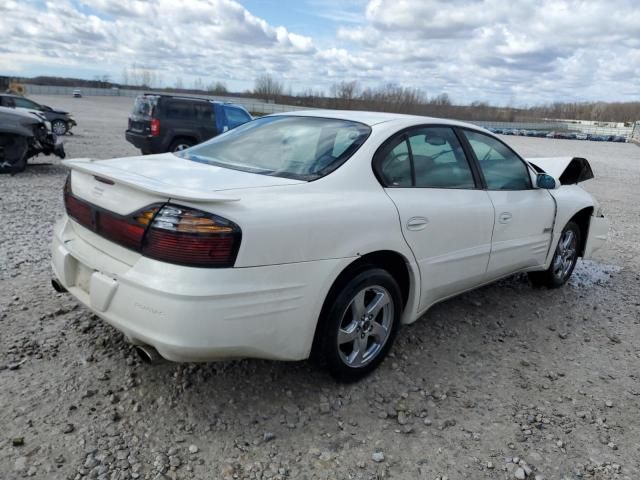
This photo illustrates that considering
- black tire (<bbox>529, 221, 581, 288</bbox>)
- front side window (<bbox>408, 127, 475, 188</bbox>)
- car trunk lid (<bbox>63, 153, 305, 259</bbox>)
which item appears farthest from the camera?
black tire (<bbox>529, 221, 581, 288</bbox>)

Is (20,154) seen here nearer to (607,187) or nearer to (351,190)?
(351,190)

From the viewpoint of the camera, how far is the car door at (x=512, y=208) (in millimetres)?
3854

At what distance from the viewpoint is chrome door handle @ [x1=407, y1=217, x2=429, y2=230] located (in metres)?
3.07

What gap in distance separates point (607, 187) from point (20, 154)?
1403 centimetres

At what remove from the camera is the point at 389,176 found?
3107 millimetres

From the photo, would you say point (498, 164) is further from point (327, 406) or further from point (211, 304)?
point (211, 304)

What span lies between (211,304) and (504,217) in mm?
2500

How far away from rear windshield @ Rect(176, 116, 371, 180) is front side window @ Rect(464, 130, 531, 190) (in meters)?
1.11

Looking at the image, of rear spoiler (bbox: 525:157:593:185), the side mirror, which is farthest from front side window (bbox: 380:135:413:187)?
rear spoiler (bbox: 525:157:593:185)

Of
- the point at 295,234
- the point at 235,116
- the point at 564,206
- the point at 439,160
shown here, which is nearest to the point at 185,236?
the point at 295,234

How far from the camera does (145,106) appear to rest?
41.8 ft

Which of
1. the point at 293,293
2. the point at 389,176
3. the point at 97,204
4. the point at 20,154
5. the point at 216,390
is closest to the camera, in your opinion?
the point at 293,293

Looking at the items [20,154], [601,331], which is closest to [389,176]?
[601,331]

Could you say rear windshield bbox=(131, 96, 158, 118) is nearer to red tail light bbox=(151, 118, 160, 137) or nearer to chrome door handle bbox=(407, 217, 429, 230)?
red tail light bbox=(151, 118, 160, 137)
